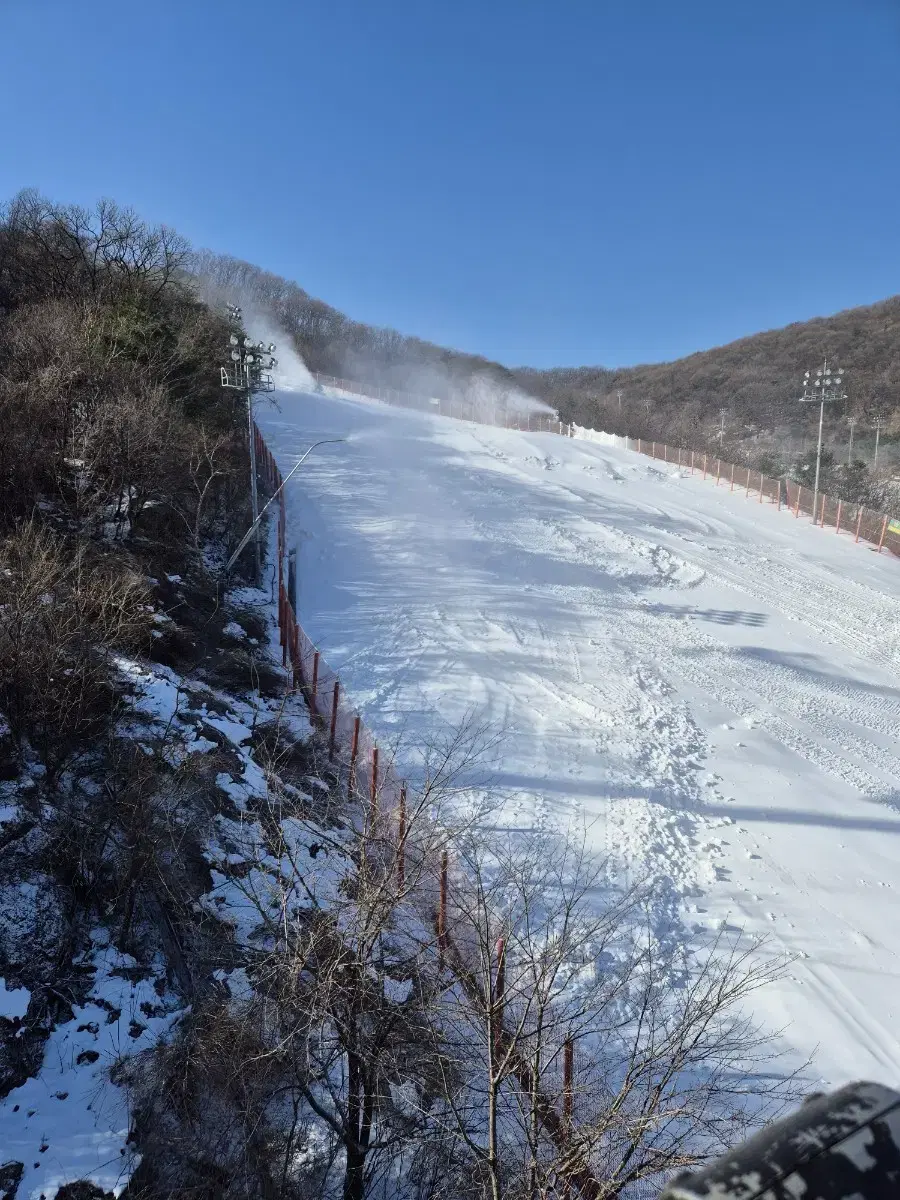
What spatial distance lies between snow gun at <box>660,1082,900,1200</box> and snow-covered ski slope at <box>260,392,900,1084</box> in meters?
9.17

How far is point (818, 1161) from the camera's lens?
1121 millimetres

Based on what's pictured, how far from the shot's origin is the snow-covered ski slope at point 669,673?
11.6 metres

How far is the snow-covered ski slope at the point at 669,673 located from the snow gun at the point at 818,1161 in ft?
30.1

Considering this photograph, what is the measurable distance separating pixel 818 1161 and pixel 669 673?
761 inches

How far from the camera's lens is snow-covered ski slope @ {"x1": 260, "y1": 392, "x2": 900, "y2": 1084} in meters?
11.6

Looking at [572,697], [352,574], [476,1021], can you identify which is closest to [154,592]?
[352,574]

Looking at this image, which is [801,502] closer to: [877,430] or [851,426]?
[877,430]

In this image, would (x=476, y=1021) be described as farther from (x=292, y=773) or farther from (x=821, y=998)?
(x=292, y=773)

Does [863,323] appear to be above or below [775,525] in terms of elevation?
above

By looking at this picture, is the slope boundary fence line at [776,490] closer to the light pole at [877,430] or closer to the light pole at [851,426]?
the light pole at [877,430]

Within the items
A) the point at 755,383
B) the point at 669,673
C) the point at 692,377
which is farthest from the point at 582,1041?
the point at 692,377

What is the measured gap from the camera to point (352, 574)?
82.1 feet

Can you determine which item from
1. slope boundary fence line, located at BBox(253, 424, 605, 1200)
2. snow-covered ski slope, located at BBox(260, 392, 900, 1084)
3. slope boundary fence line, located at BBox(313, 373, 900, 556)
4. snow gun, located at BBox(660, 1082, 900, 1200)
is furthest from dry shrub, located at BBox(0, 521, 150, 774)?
slope boundary fence line, located at BBox(313, 373, 900, 556)

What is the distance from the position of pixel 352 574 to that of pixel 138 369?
9.77 m
